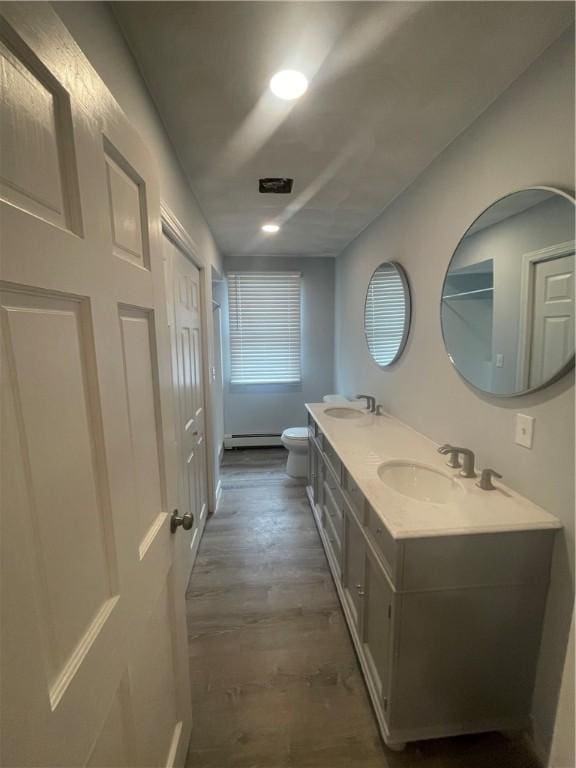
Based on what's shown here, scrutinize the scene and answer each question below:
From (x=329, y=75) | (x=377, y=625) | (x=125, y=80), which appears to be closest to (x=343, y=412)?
(x=377, y=625)

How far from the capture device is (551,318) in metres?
1.08

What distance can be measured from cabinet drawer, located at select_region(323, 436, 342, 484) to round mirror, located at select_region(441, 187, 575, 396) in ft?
2.54

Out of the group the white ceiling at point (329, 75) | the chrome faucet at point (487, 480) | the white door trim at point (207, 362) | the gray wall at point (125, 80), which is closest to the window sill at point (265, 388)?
the white door trim at point (207, 362)

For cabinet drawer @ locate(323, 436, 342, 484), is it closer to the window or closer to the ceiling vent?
the ceiling vent

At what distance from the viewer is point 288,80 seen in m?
1.15

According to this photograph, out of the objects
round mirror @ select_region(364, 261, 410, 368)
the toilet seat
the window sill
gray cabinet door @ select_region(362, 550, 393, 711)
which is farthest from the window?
gray cabinet door @ select_region(362, 550, 393, 711)

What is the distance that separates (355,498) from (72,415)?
4.15 ft

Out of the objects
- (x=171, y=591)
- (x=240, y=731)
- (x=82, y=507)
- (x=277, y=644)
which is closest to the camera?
(x=82, y=507)

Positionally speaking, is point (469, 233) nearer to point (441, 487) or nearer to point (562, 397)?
point (562, 397)

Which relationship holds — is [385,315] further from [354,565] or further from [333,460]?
[354,565]

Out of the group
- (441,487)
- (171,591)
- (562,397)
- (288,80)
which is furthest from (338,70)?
(171,591)

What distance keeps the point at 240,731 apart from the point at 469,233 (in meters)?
2.21

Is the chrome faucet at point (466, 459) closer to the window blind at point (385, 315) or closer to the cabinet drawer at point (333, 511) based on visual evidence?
the cabinet drawer at point (333, 511)

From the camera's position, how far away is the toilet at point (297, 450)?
3.22 m
